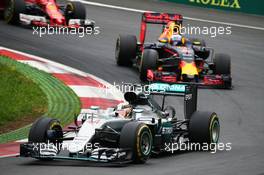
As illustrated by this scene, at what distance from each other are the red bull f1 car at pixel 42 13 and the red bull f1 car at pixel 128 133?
1201 centimetres

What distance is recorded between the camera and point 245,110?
71.7 ft

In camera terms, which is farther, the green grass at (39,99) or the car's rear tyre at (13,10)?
the car's rear tyre at (13,10)

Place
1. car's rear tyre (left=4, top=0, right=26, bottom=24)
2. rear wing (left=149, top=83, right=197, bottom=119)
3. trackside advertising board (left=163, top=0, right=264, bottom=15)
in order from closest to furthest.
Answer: rear wing (left=149, top=83, right=197, bottom=119) < car's rear tyre (left=4, top=0, right=26, bottom=24) < trackside advertising board (left=163, top=0, right=264, bottom=15)

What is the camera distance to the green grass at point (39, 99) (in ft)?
62.3

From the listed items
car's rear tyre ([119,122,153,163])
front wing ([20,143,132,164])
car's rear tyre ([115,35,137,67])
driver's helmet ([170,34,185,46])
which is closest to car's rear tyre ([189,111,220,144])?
car's rear tyre ([119,122,153,163])

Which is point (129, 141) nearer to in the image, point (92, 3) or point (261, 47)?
point (261, 47)

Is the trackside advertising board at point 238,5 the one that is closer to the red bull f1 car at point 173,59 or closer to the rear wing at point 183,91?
the red bull f1 car at point 173,59

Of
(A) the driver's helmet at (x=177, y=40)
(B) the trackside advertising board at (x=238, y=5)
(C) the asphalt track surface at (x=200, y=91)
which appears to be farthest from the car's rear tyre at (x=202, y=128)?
(B) the trackside advertising board at (x=238, y=5)

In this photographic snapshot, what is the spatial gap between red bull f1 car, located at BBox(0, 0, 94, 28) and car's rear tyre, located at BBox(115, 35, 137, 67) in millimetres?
3936

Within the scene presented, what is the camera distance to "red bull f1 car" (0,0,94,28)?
29.0m

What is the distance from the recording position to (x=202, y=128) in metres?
17.0

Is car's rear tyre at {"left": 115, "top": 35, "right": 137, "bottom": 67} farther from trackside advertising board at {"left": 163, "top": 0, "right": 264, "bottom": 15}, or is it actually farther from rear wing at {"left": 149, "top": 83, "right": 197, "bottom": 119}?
trackside advertising board at {"left": 163, "top": 0, "right": 264, "bottom": 15}

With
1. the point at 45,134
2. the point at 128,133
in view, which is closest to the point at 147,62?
the point at 45,134

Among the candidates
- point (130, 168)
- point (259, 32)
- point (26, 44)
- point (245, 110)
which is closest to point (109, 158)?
point (130, 168)
